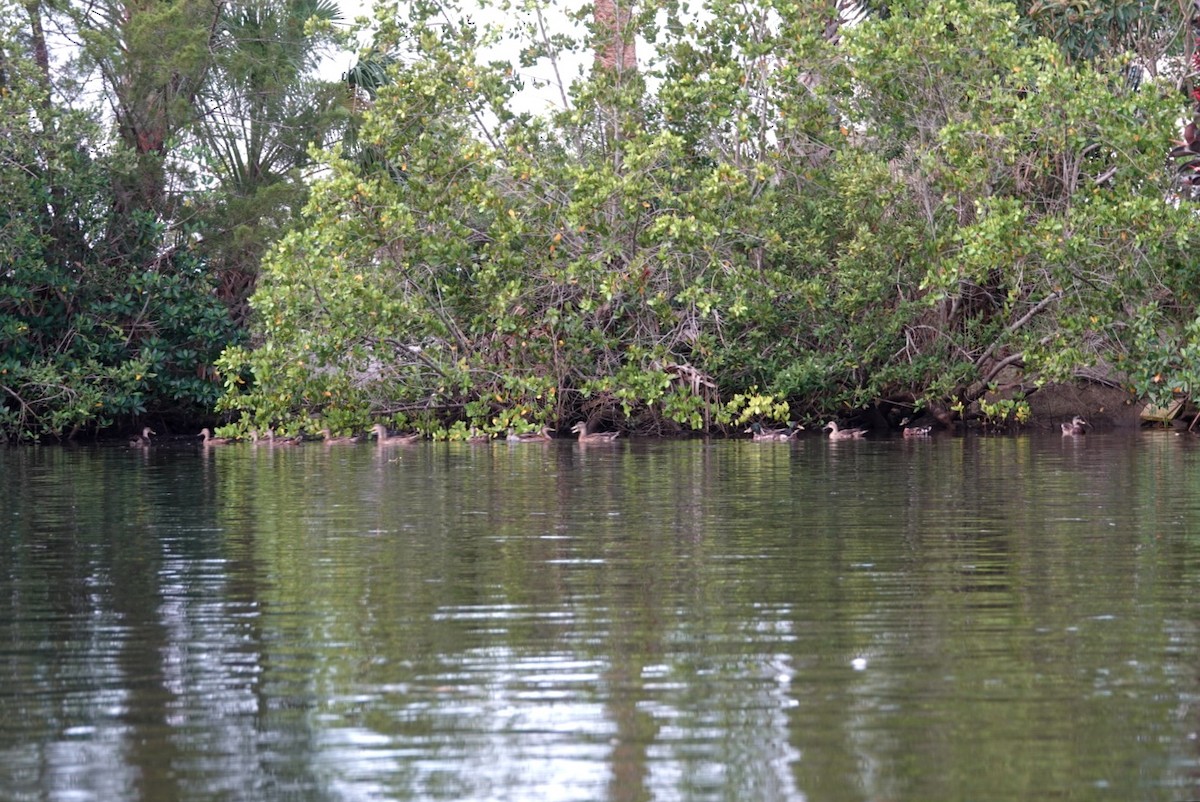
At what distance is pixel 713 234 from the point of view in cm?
2502

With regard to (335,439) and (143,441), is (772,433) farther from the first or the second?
(143,441)

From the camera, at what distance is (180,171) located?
3244 centimetres

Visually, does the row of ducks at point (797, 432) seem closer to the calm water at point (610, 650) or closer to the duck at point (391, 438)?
the duck at point (391, 438)

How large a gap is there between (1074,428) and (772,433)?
4.78 metres

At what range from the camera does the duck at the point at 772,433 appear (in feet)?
83.2

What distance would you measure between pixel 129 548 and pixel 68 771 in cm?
581

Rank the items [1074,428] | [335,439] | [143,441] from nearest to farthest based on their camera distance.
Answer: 1. [1074,428]
2. [335,439]
3. [143,441]

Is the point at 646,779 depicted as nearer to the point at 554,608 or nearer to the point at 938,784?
the point at 938,784

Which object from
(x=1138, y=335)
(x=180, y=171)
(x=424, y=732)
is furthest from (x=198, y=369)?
(x=424, y=732)

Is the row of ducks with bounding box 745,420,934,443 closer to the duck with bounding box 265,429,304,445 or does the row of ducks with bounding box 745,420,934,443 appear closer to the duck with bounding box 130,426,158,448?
the duck with bounding box 265,429,304,445

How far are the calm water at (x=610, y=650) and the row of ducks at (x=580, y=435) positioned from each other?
39.1 ft

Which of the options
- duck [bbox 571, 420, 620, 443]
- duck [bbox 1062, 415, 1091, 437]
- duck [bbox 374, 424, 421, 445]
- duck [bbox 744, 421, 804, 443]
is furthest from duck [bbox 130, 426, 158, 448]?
duck [bbox 1062, 415, 1091, 437]

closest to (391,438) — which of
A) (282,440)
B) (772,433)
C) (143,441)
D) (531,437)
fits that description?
(282,440)

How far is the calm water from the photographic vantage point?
478 cm
